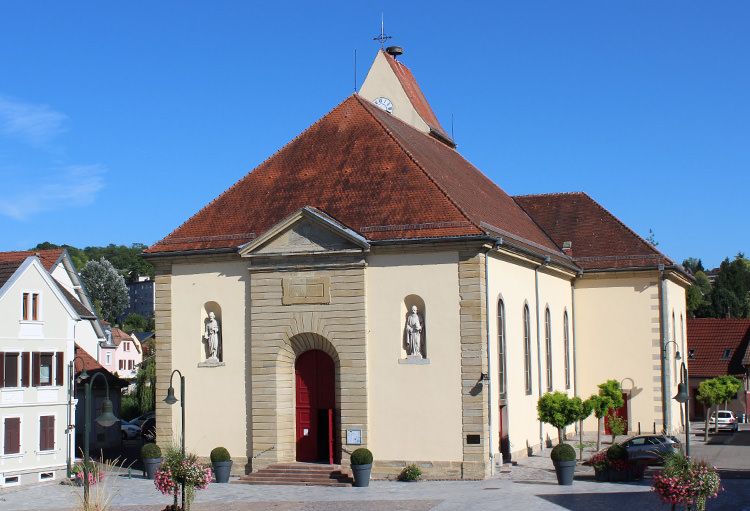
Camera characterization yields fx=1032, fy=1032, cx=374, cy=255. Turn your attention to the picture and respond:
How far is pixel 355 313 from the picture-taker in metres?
34.8

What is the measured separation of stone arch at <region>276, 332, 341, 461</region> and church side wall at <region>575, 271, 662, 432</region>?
16.7 meters

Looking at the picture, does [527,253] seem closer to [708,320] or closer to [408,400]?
[408,400]

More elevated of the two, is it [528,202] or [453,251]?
[528,202]

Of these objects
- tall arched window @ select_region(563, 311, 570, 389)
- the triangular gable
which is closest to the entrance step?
the triangular gable

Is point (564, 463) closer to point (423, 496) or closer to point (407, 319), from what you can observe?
point (423, 496)

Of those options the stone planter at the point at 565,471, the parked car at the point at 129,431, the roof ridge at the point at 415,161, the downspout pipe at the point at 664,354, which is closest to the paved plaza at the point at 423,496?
the stone planter at the point at 565,471

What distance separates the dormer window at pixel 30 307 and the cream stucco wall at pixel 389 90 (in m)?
18.9

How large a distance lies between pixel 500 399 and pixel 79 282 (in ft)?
91.1

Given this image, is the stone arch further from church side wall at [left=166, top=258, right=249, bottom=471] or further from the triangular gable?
the triangular gable

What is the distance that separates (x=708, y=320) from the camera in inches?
2694

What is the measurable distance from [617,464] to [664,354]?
610 inches

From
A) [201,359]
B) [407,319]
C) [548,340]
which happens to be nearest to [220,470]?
[201,359]

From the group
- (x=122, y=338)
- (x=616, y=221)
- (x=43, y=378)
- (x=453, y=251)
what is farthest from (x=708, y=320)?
(x=122, y=338)

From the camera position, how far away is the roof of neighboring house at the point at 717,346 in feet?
215
